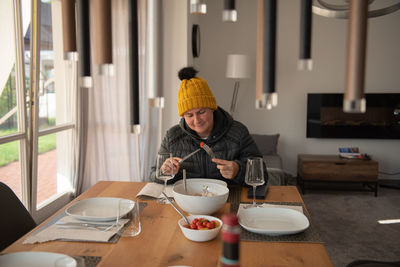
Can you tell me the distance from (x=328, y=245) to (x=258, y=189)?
1537 mm

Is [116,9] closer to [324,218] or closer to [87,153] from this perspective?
[87,153]

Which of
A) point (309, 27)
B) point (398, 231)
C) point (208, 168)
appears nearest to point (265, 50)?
point (309, 27)

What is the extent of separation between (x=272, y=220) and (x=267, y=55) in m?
0.95

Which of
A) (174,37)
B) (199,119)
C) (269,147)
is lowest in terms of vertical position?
(269,147)

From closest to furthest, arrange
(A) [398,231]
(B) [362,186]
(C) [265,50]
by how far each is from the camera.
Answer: (C) [265,50], (A) [398,231], (B) [362,186]

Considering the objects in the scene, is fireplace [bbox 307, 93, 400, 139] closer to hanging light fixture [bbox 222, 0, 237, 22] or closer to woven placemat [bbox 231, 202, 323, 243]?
woven placemat [bbox 231, 202, 323, 243]

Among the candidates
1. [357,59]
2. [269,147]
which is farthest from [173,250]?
[269,147]

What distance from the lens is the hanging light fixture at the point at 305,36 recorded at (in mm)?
831

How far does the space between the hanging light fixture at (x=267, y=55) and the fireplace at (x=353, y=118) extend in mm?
4479

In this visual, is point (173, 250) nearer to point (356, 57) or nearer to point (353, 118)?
point (356, 57)

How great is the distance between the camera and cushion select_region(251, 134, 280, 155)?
486cm

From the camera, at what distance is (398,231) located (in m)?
3.46

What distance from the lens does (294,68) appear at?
5.15m

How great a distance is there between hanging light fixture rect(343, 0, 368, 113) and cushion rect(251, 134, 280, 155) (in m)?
4.16
